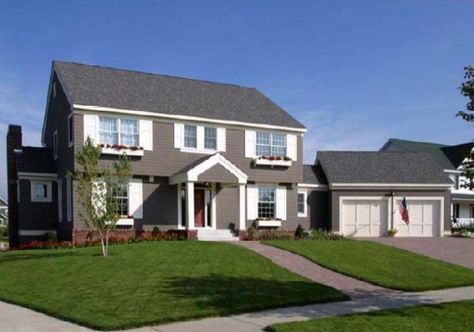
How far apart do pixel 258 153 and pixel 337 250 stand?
9229mm

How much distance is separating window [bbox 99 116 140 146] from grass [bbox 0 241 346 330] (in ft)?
25.0

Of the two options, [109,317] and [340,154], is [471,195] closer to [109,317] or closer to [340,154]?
[340,154]

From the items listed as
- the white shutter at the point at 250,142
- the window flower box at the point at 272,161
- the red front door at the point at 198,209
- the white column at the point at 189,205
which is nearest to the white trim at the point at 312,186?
the window flower box at the point at 272,161

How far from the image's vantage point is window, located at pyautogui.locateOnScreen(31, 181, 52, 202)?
2644 cm

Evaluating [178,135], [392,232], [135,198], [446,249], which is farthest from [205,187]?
[392,232]

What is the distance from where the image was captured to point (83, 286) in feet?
39.3

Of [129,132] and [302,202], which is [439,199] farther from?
[129,132]

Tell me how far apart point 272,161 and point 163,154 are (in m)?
6.27

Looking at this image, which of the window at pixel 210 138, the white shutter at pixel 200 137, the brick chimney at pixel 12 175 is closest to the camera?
the white shutter at pixel 200 137

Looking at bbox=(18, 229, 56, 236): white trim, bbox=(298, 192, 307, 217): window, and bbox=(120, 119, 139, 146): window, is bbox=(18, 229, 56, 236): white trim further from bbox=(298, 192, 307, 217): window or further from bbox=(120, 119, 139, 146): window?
bbox=(298, 192, 307, 217): window

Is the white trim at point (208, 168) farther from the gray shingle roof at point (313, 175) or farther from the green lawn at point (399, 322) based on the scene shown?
the green lawn at point (399, 322)

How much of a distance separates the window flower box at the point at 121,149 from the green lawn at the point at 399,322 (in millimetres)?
16961

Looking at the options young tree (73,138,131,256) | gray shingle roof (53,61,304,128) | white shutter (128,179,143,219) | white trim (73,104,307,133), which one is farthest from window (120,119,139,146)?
young tree (73,138,131,256)

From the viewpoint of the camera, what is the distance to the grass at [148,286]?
31.4 feet
